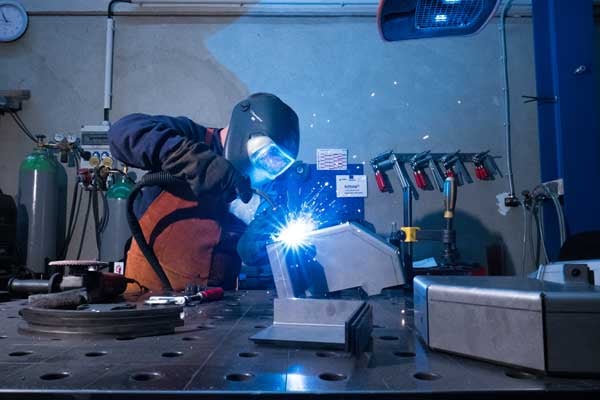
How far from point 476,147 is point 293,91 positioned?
1.27 metres

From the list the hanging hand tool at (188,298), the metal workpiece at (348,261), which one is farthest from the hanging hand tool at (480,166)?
the hanging hand tool at (188,298)

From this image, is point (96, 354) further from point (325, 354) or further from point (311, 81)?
point (311, 81)

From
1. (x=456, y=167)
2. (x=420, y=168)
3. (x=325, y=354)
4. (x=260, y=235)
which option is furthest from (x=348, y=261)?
(x=456, y=167)

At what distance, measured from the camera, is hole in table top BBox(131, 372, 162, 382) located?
439 millimetres

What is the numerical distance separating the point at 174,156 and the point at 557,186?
80.5 inches

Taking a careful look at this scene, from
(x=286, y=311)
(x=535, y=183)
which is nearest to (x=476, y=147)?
(x=535, y=183)

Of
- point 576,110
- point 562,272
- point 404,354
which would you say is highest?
point 576,110

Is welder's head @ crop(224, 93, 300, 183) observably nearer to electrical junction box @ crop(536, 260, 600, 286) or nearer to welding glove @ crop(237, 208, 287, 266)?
welding glove @ crop(237, 208, 287, 266)

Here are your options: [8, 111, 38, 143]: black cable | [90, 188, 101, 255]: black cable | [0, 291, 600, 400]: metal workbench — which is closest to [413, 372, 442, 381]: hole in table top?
[0, 291, 600, 400]: metal workbench

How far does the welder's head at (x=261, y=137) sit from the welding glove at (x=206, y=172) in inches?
8.7

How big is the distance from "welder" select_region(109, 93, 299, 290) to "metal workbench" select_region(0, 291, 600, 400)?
0.78 m

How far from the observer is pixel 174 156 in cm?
134

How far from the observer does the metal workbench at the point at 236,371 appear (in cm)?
39

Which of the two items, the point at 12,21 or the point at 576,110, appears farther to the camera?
the point at 12,21
